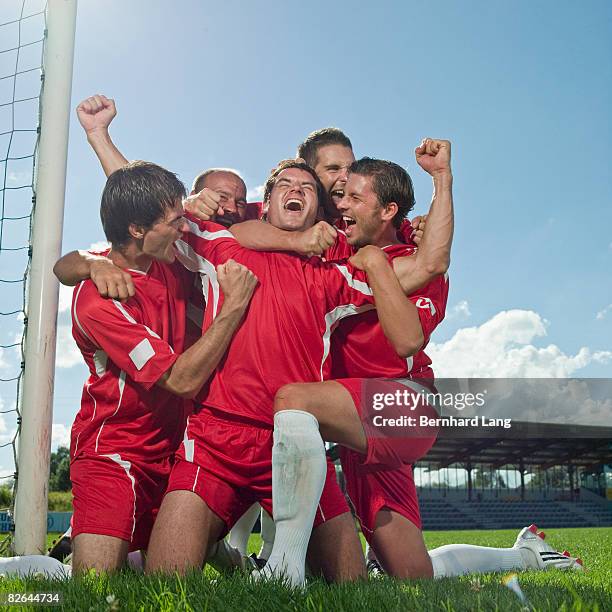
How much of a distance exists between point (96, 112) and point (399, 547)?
9.60 ft

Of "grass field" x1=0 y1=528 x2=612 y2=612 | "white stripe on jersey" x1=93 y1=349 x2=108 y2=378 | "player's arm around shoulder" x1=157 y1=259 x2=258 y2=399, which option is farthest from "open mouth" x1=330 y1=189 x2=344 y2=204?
"grass field" x1=0 y1=528 x2=612 y2=612

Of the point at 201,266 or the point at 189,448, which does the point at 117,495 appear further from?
the point at 201,266

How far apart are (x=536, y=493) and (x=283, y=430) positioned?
45.6 meters

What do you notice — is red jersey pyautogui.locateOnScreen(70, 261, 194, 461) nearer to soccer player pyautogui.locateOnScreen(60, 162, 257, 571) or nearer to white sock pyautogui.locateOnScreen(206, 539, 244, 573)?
soccer player pyautogui.locateOnScreen(60, 162, 257, 571)

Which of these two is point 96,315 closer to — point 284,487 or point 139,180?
point 139,180

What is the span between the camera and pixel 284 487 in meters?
2.69

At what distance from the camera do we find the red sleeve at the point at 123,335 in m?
3.21

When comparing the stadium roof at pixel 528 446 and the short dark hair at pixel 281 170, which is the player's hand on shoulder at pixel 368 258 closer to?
the short dark hair at pixel 281 170

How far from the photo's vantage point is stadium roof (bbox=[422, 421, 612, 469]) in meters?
27.5

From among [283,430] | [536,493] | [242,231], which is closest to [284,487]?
[283,430]

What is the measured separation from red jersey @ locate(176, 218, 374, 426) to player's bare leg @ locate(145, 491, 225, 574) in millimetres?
423

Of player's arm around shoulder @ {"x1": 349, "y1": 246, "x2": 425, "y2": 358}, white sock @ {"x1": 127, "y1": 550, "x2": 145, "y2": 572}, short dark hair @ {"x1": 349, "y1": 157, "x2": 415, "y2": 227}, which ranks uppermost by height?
short dark hair @ {"x1": 349, "y1": 157, "x2": 415, "y2": 227}

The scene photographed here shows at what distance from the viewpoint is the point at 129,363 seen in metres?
3.27

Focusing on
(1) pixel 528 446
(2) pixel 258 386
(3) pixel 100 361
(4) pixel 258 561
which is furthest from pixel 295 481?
(1) pixel 528 446
